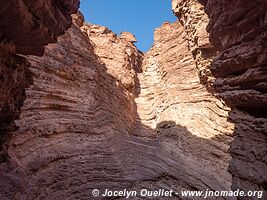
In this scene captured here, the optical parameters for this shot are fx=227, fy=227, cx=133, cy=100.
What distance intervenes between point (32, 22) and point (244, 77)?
575 cm

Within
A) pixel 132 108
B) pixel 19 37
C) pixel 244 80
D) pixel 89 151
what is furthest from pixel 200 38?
pixel 19 37

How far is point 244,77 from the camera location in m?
6.39

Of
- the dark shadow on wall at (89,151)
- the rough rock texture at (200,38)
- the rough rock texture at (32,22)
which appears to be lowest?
the dark shadow on wall at (89,151)

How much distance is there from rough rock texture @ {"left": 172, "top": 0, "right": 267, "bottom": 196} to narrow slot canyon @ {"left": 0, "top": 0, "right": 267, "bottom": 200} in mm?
34

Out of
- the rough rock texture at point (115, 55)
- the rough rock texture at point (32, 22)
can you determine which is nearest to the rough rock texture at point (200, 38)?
the rough rock texture at point (115, 55)

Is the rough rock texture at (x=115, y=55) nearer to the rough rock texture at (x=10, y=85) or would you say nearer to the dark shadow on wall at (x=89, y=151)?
the dark shadow on wall at (x=89, y=151)

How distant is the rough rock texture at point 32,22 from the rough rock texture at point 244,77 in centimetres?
477

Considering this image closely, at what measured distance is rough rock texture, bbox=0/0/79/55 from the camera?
4846 mm

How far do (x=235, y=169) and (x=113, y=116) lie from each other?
1133 cm

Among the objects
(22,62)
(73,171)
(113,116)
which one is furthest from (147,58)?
(22,62)

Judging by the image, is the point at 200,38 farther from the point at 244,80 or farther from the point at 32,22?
the point at 32,22

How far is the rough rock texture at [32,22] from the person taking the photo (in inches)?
→ 191

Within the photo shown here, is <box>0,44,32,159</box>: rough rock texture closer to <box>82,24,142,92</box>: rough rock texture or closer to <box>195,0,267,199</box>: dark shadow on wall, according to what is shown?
<box>195,0,267,199</box>: dark shadow on wall

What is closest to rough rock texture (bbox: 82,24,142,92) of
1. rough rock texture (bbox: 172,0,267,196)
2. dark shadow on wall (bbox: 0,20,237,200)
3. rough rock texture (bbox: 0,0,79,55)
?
dark shadow on wall (bbox: 0,20,237,200)
